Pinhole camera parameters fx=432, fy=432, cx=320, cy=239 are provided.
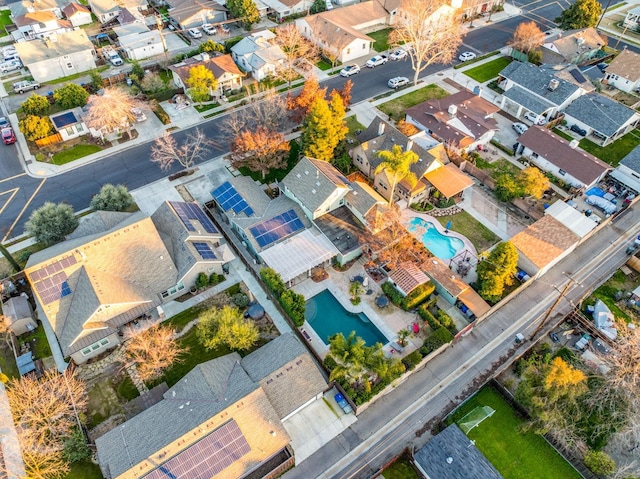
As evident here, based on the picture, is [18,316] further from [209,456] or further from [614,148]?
[614,148]

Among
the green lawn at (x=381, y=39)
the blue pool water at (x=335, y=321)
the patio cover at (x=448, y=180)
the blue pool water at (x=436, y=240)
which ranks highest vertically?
the green lawn at (x=381, y=39)

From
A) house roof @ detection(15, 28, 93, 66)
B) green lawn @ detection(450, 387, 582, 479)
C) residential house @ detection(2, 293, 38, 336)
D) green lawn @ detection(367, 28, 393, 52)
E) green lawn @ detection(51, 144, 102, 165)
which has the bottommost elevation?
green lawn @ detection(450, 387, 582, 479)

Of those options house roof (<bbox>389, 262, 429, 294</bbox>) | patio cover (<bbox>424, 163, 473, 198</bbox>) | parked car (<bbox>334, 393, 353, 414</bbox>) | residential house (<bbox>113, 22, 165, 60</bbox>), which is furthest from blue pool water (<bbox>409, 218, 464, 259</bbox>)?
residential house (<bbox>113, 22, 165, 60</bbox>)

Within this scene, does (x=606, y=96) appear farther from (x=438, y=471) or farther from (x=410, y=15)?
(x=438, y=471)

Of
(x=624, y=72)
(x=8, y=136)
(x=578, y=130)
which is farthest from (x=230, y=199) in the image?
(x=624, y=72)

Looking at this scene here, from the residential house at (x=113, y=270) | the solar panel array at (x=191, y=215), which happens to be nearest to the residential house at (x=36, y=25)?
the residential house at (x=113, y=270)

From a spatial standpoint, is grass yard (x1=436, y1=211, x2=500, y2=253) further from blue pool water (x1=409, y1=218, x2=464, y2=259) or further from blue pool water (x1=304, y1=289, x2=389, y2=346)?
blue pool water (x1=304, y1=289, x2=389, y2=346)

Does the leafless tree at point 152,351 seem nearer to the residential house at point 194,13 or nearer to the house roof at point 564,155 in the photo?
the house roof at point 564,155
